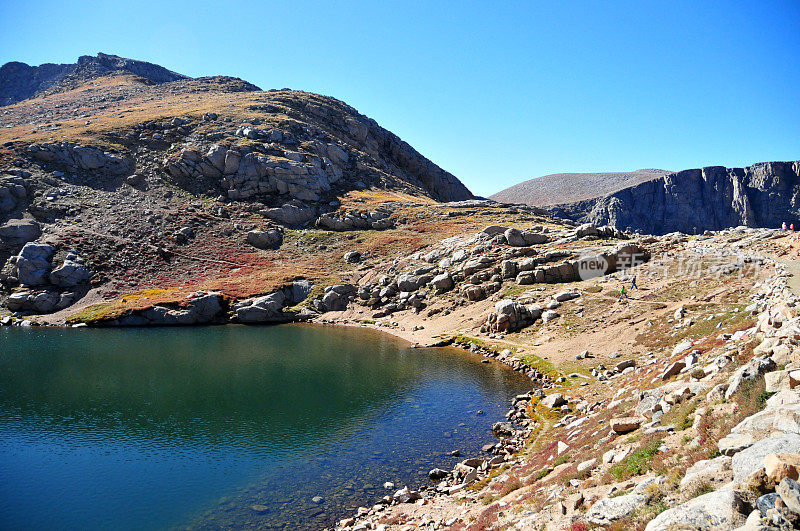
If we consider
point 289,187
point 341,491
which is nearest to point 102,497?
point 341,491

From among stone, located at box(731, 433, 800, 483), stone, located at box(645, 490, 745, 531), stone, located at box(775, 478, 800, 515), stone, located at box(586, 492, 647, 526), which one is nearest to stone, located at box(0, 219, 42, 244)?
stone, located at box(586, 492, 647, 526)

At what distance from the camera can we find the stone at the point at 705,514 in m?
7.52

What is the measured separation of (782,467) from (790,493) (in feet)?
2.19

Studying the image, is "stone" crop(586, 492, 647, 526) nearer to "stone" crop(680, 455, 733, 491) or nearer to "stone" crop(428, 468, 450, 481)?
"stone" crop(680, 455, 733, 491)

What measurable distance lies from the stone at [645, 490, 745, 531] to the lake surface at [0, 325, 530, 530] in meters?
18.5

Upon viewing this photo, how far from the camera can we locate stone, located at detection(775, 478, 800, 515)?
6715mm

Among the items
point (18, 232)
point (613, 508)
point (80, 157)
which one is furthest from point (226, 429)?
point (80, 157)

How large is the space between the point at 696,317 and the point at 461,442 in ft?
84.2

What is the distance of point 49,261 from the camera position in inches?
3504

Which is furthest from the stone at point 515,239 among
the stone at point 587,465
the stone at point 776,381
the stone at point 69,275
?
the stone at point 69,275

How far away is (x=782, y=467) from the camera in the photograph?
736 cm

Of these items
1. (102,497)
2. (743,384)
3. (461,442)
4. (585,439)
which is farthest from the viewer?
(461,442)

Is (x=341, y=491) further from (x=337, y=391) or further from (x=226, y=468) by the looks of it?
(x=337, y=391)

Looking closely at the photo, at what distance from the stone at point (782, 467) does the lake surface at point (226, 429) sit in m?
20.5
